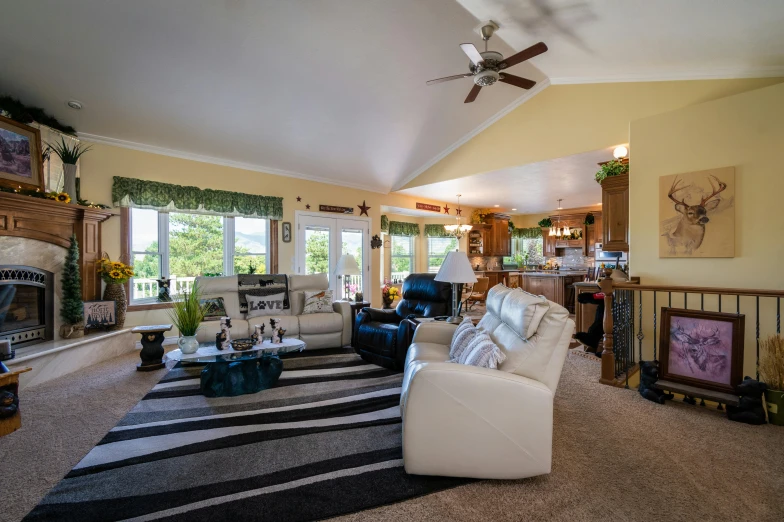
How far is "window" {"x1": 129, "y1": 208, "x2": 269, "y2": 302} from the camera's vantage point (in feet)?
15.8

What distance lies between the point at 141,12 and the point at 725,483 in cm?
513

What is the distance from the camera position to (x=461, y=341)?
250 cm

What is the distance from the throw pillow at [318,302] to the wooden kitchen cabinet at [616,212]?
12.1 ft

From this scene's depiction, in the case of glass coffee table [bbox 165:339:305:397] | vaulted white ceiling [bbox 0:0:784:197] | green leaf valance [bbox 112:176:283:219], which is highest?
vaulted white ceiling [bbox 0:0:784:197]

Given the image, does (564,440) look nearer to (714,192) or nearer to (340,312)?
Result: (714,192)

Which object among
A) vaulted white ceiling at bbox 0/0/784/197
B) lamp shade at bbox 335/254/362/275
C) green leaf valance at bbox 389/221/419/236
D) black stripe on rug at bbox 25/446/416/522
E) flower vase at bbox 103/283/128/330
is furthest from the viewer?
green leaf valance at bbox 389/221/419/236

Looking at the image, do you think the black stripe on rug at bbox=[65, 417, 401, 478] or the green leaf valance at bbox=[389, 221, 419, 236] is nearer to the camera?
the black stripe on rug at bbox=[65, 417, 401, 478]

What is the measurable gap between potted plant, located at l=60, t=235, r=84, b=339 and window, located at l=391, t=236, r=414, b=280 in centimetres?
610

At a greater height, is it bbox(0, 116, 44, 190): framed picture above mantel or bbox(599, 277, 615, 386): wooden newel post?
bbox(0, 116, 44, 190): framed picture above mantel

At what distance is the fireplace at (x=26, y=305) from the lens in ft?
11.3

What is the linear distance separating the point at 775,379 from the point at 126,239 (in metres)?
6.79

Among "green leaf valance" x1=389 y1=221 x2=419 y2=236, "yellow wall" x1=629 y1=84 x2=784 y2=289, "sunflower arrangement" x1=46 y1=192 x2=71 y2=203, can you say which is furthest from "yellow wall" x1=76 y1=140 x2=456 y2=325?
"yellow wall" x1=629 y1=84 x2=784 y2=289

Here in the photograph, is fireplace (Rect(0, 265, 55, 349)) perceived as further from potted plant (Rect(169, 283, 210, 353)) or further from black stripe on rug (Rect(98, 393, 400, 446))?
black stripe on rug (Rect(98, 393, 400, 446))

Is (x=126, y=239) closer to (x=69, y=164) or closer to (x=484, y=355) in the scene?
(x=69, y=164)
